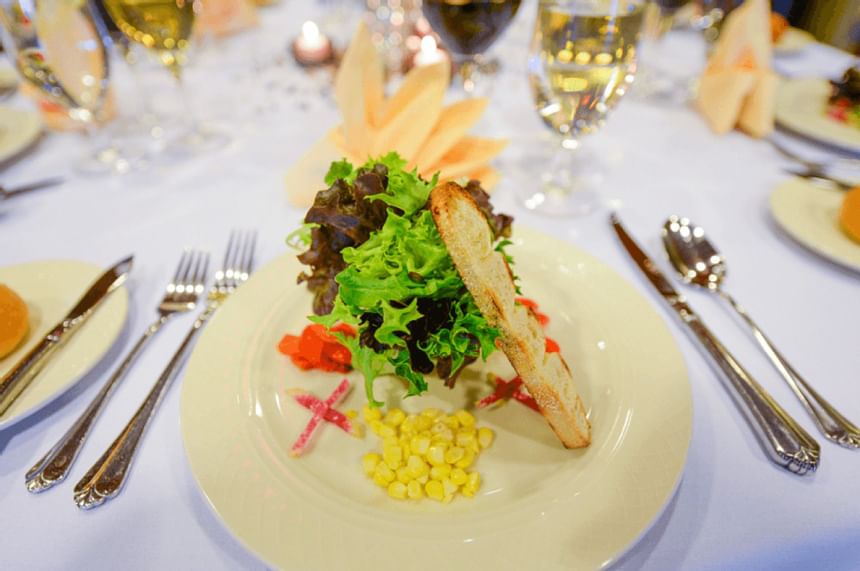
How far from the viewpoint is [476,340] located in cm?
101

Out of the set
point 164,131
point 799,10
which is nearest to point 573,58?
point 164,131

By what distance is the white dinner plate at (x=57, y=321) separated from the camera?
1023 mm

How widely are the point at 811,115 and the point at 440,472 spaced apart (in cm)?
228

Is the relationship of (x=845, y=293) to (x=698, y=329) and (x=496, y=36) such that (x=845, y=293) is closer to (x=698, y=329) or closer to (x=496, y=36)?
(x=698, y=329)

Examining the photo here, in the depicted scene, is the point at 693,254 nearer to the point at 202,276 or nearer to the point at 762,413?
the point at 762,413

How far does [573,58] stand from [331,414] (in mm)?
1277

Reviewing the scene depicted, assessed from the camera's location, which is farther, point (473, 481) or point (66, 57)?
point (66, 57)

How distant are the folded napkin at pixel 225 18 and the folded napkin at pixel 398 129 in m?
1.84

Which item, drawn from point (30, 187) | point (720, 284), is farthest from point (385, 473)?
point (30, 187)

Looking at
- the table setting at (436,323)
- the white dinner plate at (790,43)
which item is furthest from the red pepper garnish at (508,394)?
the white dinner plate at (790,43)

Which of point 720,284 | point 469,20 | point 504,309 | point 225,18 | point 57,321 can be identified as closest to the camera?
point 504,309

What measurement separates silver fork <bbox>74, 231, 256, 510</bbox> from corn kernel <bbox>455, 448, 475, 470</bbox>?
2.09ft

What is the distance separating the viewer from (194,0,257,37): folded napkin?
2994 mm

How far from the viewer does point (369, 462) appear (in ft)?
3.05
